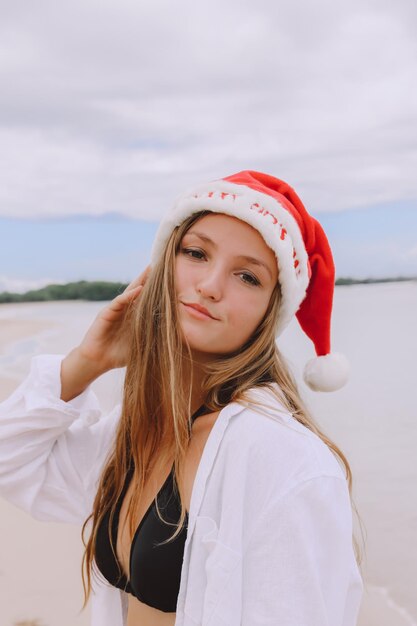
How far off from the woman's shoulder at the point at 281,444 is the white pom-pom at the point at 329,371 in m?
0.42

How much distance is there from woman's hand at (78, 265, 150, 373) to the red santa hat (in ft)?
0.45

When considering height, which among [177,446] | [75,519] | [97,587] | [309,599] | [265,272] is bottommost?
[97,587]

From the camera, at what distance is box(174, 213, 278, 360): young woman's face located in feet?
5.24

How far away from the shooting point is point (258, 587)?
4.32 ft

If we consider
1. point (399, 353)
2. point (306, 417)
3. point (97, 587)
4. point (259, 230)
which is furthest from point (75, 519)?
point (399, 353)

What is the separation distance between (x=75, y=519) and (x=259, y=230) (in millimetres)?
1005

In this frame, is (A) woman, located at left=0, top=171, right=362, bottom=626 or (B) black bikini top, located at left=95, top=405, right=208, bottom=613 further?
(B) black bikini top, located at left=95, top=405, right=208, bottom=613

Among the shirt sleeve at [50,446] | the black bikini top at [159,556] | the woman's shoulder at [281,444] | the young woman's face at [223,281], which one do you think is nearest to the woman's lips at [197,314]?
the young woman's face at [223,281]

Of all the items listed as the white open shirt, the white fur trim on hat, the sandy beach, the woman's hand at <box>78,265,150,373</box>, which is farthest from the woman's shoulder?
the woman's hand at <box>78,265,150,373</box>

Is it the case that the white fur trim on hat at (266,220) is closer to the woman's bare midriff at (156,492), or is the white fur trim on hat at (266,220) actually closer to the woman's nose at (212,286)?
the woman's nose at (212,286)

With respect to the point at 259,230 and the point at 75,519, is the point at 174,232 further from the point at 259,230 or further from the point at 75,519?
the point at 75,519

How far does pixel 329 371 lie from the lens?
189cm

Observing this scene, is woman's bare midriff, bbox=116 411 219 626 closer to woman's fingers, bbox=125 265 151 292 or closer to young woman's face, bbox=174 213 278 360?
young woman's face, bbox=174 213 278 360

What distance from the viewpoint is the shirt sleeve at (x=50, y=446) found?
6.22ft
